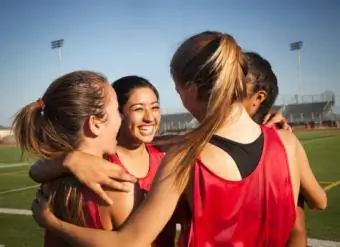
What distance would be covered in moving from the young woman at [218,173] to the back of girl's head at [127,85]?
156 cm

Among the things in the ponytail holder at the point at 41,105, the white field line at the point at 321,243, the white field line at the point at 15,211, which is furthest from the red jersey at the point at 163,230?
the white field line at the point at 15,211

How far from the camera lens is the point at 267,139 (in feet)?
5.11

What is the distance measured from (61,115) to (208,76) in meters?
0.69

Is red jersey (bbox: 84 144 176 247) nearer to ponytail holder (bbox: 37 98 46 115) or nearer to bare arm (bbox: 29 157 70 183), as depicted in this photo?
bare arm (bbox: 29 157 70 183)

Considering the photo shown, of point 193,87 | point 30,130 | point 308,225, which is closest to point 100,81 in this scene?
point 30,130

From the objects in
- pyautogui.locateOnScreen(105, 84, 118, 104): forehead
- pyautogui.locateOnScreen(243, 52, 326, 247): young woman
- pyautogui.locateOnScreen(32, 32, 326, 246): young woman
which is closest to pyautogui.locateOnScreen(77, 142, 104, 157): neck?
pyautogui.locateOnScreen(105, 84, 118, 104): forehead

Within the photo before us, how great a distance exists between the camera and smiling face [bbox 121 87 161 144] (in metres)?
3.05

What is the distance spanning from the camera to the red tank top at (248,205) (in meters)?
1.40

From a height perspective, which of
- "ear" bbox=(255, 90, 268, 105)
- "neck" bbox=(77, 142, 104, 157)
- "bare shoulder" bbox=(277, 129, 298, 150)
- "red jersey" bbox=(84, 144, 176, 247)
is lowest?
"red jersey" bbox=(84, 144, 176, 247)

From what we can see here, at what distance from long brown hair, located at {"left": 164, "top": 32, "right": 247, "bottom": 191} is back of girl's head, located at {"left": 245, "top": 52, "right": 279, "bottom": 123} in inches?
28.2

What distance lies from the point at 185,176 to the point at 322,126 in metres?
50.9

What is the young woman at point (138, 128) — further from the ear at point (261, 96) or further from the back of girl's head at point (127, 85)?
the ear at point (261, 96)

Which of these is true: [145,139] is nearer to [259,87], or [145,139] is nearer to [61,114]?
[259,87]

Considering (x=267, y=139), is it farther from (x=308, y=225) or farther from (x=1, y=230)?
(x=1, y=230)
